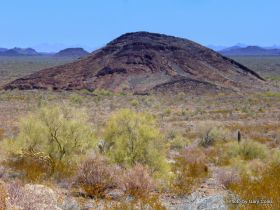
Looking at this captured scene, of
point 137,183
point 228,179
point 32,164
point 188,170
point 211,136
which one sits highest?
point 137,183

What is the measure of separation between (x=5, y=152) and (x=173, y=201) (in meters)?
5.74

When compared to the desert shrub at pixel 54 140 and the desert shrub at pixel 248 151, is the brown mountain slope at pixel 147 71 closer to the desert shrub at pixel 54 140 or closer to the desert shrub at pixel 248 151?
the desert shrub at pixel 248 151

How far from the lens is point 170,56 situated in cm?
6788

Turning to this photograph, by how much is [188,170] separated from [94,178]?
170 inches

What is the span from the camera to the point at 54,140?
1314 centimetres

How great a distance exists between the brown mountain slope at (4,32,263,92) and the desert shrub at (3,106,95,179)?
43.9 metres

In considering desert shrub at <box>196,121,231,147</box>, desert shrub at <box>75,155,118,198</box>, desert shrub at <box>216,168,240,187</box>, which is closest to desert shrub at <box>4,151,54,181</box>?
desert shrub at <box>75,155,118,198</box>

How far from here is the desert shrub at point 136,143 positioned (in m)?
12.4

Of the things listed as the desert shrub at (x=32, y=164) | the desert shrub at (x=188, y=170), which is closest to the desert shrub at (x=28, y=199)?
the desert shrub at (x=188, y=170)

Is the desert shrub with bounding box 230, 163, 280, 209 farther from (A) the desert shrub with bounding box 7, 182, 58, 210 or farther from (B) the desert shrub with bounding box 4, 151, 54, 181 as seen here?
(B) the desert shrub with bounding box 4, 151, 54, 181

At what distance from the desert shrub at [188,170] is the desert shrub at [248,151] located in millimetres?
1214

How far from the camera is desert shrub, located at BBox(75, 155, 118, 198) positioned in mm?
9961

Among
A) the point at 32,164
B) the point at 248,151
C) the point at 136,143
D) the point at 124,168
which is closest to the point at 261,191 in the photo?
the point at 124,168

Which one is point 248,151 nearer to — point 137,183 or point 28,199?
point 137,183
